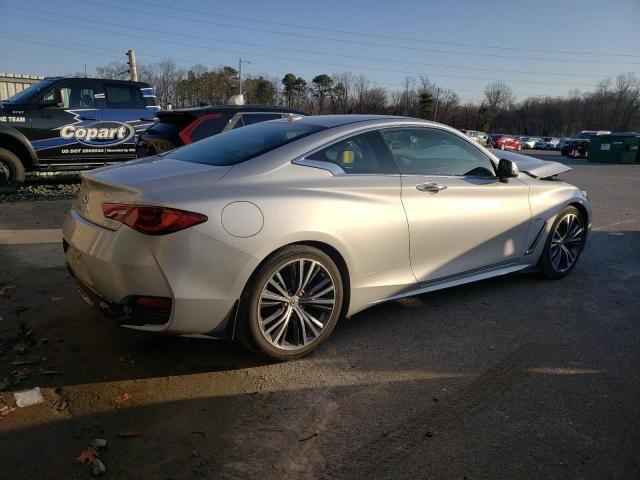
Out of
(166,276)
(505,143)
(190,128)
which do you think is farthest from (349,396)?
(505,143)

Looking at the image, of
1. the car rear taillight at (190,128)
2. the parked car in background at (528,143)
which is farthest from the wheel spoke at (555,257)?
the parked car in background at (528,143)

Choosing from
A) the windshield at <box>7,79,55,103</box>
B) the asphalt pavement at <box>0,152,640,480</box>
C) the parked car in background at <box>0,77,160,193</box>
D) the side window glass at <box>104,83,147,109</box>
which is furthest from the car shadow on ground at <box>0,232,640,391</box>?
the side window glass at <box>104,83,147,109</box>

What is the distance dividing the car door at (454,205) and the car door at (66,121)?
25.1 feet

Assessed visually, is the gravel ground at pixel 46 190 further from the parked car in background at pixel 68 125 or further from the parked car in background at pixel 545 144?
the parked car in background at pixel 545 144

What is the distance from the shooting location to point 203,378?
2895 mm

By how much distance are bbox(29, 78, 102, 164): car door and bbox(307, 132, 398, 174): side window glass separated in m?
7.58

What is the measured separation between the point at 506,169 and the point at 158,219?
→ 301 cm

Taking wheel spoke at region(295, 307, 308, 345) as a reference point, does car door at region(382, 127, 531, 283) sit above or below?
above

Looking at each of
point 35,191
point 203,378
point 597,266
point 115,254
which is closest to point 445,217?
point 203,378

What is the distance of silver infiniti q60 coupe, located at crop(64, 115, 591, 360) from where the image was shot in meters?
2.62

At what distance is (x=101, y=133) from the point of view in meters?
9.34

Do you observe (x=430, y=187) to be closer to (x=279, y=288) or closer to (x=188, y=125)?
(x=279, y=288)

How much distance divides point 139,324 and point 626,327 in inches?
141

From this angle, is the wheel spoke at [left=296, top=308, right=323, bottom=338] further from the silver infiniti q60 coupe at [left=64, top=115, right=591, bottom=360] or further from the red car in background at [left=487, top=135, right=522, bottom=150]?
the red car in background at [left=487, top=135, right=522, bottom=150]
